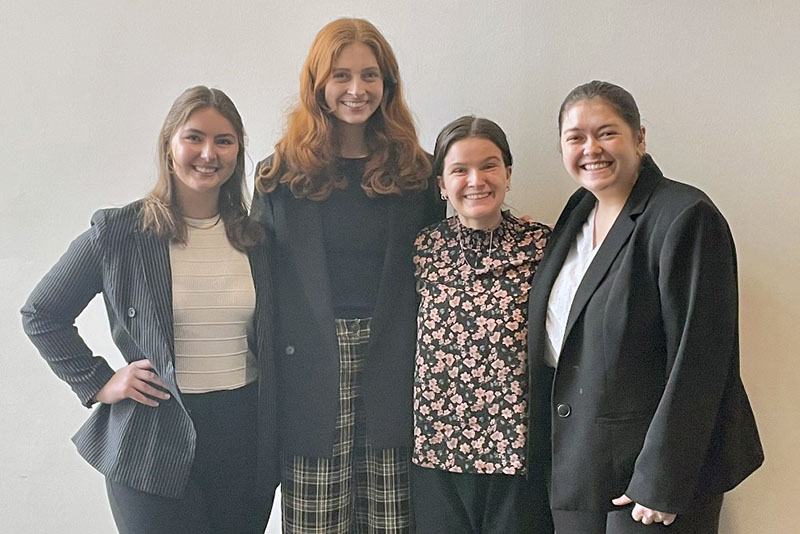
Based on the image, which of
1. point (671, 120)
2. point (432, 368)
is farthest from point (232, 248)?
point (671, 120)

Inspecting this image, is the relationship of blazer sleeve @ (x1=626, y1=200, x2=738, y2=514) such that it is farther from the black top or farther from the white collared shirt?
the black top

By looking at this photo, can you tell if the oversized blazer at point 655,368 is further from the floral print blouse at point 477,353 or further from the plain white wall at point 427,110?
the plain white wall at point 427,110

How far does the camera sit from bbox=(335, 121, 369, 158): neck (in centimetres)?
190

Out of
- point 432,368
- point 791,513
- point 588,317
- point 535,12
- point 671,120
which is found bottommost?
point 791,513

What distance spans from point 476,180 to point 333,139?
41 centimetres

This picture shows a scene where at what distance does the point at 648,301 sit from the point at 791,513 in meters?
0.89

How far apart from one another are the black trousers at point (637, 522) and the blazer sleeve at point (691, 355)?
0.06 meters

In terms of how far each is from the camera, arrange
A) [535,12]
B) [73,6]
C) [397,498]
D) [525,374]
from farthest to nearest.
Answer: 1. [73,6]
2. [535,12]
3. [397,498]
4. [525,374]

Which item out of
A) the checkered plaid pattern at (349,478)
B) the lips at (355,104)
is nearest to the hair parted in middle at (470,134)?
the lips at (355,104)

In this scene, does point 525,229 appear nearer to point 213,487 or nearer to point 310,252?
point 310,252

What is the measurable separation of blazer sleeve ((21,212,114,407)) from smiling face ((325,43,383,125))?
24.1 inches

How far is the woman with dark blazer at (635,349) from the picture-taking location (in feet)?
4.36

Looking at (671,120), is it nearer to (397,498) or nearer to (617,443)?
(617,443)

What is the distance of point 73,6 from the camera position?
2213 mm
